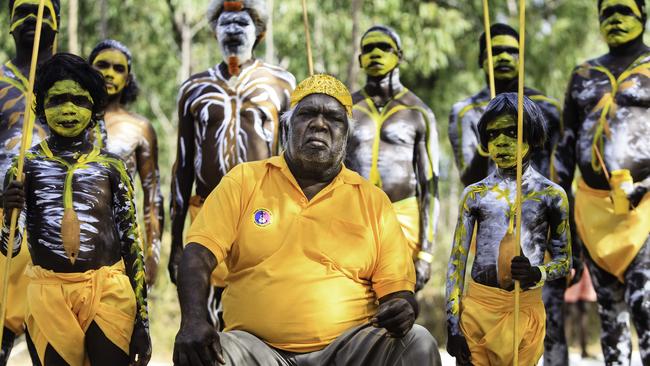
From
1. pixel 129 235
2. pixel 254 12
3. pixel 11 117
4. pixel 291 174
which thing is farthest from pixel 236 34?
pixel 291 174

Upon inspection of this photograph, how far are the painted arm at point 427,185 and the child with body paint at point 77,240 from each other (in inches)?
89.9

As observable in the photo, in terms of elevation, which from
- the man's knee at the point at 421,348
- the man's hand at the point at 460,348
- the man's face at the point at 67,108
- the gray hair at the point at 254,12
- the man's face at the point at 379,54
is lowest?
the man's hand at the point at 460,348

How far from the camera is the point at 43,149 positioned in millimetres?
5383

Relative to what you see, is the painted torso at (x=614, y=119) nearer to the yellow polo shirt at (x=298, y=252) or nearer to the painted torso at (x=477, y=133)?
the painted torso at (x=477, y=133)

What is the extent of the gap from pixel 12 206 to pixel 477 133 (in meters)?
3.22

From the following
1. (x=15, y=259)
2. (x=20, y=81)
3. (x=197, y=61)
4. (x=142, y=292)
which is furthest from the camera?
(x=197, y=61)

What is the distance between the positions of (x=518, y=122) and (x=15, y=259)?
9.73 feet

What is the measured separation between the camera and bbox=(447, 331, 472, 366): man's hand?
5.30 m

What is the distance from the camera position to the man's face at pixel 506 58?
7.11 m

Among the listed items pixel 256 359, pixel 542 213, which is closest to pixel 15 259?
pixel 256 359

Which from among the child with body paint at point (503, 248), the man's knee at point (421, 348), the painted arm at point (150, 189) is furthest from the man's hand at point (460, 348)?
the painted arm at point (150, 189)

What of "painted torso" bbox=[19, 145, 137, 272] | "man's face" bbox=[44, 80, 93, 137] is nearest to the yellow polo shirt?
"painted torso" bbox=[19, 145, 137, 272]

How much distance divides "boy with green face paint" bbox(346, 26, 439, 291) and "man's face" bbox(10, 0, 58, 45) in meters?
1.98

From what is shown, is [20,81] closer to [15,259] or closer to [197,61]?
[15,259]
